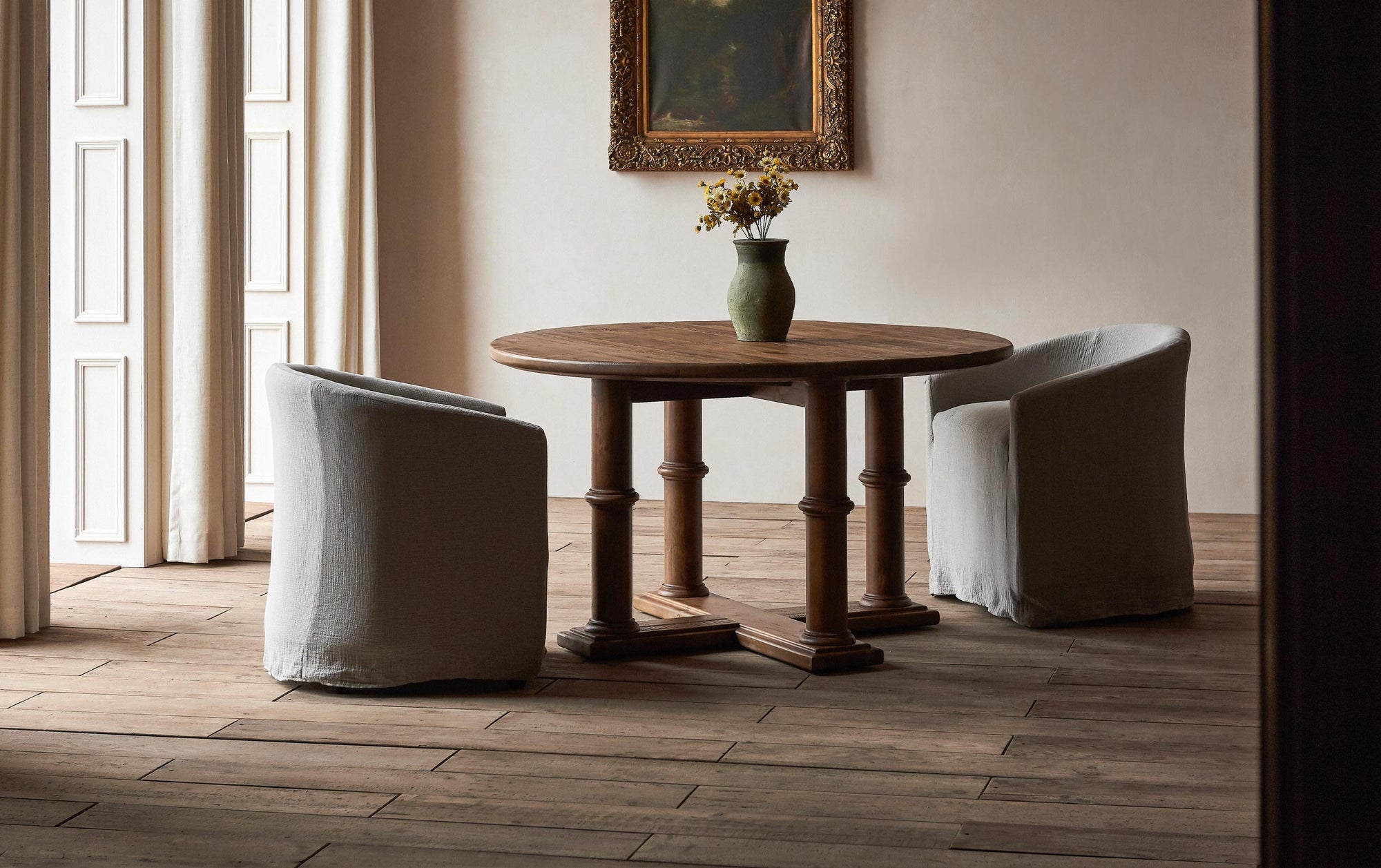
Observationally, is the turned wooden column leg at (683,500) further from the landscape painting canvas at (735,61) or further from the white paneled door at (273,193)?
the white paneled door at (273,193)

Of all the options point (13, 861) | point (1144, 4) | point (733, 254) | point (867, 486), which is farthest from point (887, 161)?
point (13, 861)

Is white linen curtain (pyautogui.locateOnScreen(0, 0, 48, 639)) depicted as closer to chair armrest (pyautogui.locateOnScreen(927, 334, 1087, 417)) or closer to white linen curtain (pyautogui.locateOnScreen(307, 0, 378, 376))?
white linen curtain (pyautogui.locateOnScreen(307, 0, 378, 376))

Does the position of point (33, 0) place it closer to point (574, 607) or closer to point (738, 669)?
point (574, 607)

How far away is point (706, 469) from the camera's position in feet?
11.7

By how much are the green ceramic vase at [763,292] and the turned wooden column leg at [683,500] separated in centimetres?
30

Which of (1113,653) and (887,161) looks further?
(887,161)

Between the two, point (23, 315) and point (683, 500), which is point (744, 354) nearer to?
point (683, 500)

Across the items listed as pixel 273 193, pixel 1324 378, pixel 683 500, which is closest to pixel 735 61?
pixel 273 193

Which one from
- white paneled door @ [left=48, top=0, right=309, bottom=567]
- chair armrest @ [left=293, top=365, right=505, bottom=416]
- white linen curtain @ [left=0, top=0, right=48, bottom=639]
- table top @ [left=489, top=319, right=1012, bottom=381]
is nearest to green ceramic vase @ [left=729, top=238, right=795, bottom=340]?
table top @ [left=489, top=319, right=1012, bottom=381]

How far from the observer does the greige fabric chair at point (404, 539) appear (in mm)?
2832

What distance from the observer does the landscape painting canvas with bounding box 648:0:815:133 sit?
516 centimetres

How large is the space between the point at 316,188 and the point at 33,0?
75.4 inches

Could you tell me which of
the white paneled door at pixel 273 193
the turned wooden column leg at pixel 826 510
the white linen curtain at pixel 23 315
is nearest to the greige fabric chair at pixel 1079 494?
the turned wooden column leg at pixel 826 510

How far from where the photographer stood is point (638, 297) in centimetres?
545
